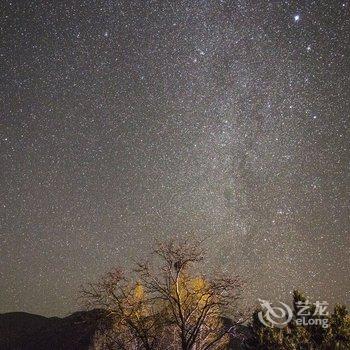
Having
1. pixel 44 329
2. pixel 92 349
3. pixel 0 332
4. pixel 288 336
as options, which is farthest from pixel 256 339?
pixel 0 332

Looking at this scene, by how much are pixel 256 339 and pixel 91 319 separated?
80.5ft

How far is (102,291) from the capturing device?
20594 mm

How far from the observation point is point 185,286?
21.6 m

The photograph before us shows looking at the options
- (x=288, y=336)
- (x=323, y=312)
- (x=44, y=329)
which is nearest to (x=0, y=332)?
(x=44, y=329)

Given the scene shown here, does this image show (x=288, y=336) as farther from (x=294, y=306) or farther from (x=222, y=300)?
(x=222, y=300)

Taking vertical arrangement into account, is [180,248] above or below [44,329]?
above

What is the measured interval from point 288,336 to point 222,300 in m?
18.0

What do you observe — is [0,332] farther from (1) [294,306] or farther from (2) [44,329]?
(1) [294,306]

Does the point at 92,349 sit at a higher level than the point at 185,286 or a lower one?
lower

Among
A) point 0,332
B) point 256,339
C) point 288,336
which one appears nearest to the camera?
point 288,336

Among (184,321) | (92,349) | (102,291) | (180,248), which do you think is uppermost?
(180,248)

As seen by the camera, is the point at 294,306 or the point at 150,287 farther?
the point at 294,306

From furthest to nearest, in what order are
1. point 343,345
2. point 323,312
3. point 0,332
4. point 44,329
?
point 0,332 < point 44,329 < point 323,312 < point 343,345

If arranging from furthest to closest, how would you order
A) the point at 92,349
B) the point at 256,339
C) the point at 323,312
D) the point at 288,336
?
the point at 92,349 → the point at 256,339 → the point at 288,336 → the point at 323,312
